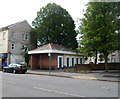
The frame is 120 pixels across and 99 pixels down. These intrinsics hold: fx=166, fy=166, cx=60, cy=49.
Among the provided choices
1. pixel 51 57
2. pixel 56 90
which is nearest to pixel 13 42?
pixel 51 57

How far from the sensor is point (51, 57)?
3031 centimetres

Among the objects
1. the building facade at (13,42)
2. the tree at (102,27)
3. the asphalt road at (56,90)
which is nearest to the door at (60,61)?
the tree at (102,27)

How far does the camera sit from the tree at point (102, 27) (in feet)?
67.3

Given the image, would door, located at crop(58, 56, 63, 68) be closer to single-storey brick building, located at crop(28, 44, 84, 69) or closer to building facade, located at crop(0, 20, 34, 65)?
single-storey brick building, located at crop(28, 44, 84, 69)

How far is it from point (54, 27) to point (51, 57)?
53.9 feet

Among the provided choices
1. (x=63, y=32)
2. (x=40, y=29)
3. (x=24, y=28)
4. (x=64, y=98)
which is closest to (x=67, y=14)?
(x=63, y=32)

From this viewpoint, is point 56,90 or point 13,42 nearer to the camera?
point 56,90

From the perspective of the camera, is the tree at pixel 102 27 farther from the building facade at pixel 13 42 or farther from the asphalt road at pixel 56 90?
the building facade at pixel 13 42

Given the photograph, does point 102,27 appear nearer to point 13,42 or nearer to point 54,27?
point 54,27

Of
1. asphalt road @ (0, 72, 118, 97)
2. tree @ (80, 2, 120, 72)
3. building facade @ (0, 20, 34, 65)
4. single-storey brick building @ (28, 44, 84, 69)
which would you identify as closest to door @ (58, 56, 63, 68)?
single-storey brick building @ (28, 44, 84, 69)

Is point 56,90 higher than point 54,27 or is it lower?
lower

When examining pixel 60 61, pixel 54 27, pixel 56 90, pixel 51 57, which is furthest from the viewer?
pixel 54 27

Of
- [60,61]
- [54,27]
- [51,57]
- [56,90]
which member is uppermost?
[54,27]

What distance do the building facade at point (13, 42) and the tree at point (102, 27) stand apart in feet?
73.6
